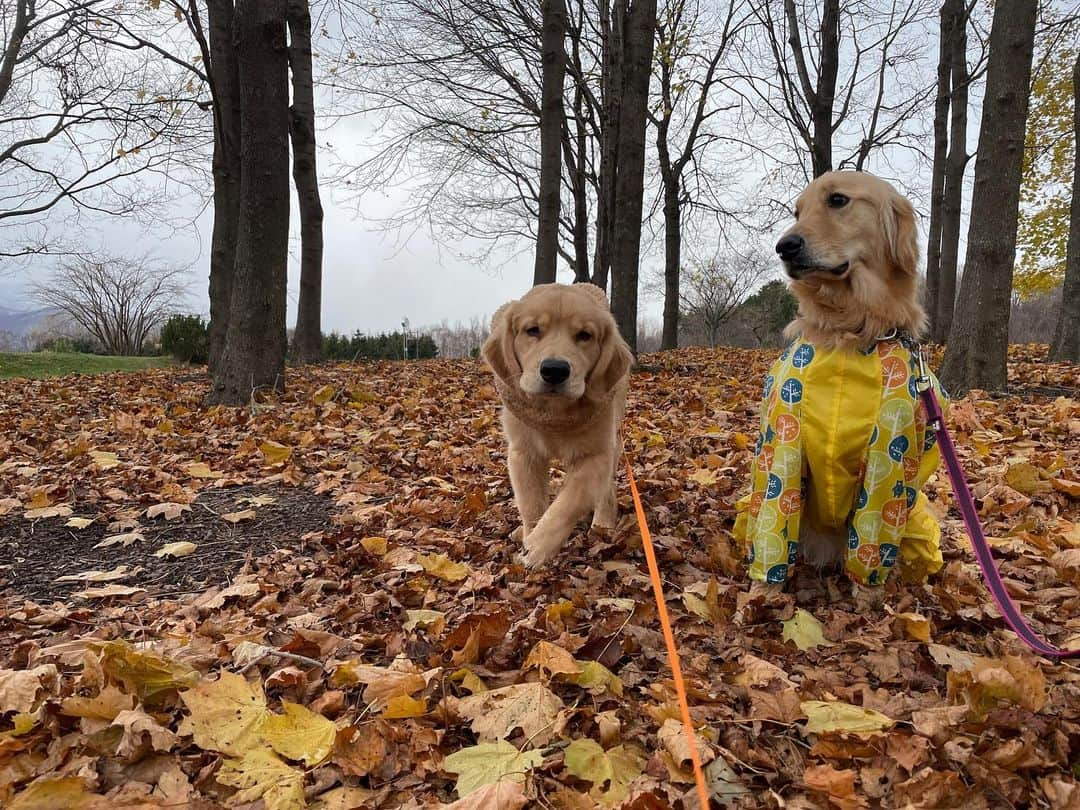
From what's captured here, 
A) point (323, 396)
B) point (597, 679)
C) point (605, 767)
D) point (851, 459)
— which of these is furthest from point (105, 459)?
point (851, 459)

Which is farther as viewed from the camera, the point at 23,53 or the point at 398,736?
the point at 23,53

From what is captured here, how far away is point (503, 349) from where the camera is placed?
3.56 meters

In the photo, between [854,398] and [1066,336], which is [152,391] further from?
[1066,336]

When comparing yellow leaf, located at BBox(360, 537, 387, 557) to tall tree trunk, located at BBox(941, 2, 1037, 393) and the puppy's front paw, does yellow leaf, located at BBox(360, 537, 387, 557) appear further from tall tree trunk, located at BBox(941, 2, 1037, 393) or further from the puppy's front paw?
tall tree trunk, located at BBox(941, 2, 1037, 393)

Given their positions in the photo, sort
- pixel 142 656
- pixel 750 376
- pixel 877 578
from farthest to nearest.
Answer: pixel 750 376 → pixel 877 578 → pixel 142 656

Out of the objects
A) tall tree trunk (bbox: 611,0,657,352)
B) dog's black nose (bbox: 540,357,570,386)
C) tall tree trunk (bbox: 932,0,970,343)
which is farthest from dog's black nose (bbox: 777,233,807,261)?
tall tree trunk (bbox: 932,0,970,343)

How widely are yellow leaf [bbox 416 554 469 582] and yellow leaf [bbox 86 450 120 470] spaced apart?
11.3ft

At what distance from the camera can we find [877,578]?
2.62 meters

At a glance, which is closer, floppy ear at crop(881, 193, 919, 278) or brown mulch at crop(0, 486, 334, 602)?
floppy ear at crop(881, 193, 919, 278)

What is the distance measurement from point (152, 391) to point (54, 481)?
514 cm

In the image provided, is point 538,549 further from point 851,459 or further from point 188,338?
point 188,338

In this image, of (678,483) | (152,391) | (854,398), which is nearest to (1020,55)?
(678,483)

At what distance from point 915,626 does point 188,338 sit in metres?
20.7

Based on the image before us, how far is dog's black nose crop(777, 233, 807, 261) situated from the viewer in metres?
2.59
